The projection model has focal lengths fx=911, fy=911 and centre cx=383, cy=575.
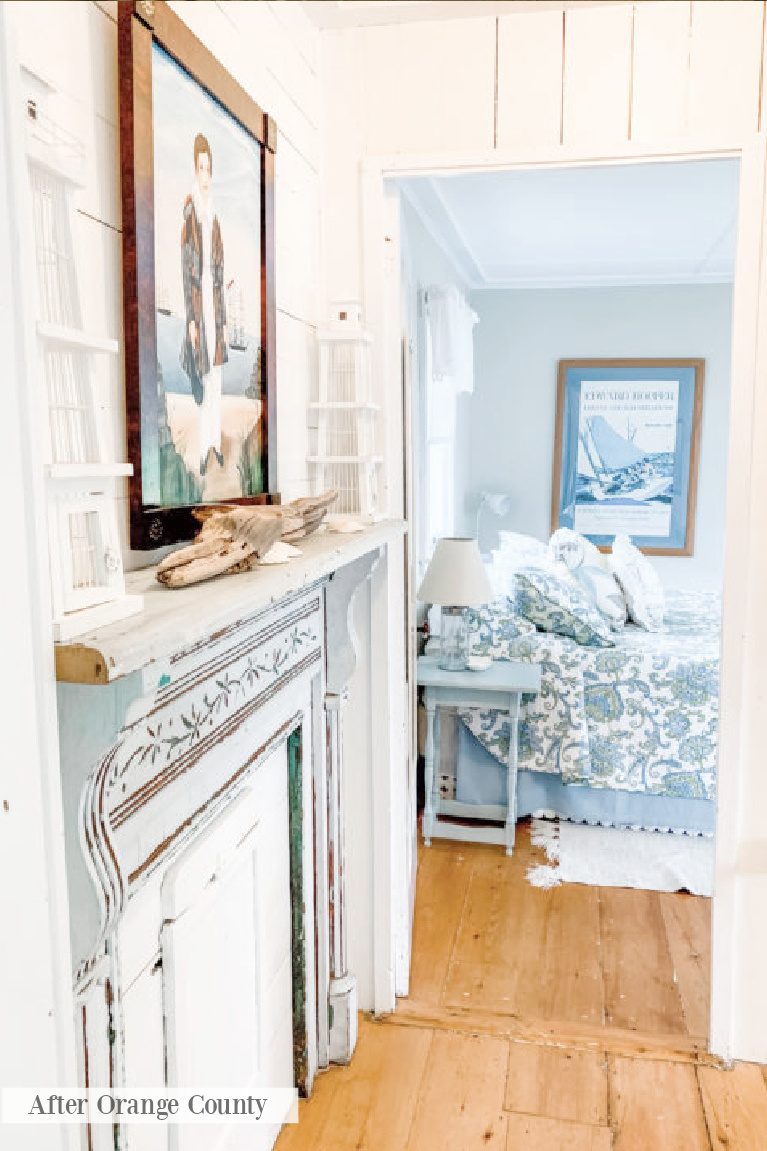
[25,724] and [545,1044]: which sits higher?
[25,724]

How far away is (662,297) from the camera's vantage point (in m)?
5.95

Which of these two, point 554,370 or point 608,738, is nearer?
point 608,738

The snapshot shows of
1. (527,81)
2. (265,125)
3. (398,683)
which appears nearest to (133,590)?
(265,125)

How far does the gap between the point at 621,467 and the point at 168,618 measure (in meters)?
5.61

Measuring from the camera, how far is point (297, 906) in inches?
76.1

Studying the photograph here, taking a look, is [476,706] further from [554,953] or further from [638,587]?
[638,587]

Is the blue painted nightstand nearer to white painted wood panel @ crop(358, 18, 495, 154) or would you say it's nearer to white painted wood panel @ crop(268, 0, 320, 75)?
white painted wood panel @ crop(358, 18, 495, 154)

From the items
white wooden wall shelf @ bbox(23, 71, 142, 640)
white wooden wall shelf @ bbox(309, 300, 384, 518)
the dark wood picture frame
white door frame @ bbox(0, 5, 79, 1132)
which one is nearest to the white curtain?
white wooden wall shelf @ bbox(309, 300, 384, 518)

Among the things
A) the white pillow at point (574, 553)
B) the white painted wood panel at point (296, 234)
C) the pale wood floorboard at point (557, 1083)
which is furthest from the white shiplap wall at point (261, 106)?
the white pillow at point (574, 553)

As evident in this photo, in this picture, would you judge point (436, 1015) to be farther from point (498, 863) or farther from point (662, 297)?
point (662, 297)

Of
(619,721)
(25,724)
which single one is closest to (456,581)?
(619,721)

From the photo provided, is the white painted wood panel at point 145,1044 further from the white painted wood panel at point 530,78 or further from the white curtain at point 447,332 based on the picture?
the white curtain at point 447,332

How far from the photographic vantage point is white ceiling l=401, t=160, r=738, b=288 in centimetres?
377

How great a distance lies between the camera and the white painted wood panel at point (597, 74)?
2018mm
